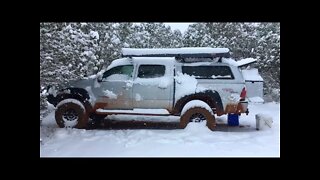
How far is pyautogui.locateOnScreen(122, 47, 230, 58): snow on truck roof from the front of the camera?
5.36 metres

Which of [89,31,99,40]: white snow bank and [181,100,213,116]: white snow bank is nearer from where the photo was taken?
[89,31,99,40]: white snow bank

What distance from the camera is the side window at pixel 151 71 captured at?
548cm

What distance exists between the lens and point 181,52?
5.43m

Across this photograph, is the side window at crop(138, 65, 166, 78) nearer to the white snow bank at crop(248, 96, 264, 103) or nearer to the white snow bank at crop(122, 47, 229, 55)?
the white snow bank at crop(122, 47, 229, 55)

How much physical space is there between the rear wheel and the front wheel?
1.26 metres

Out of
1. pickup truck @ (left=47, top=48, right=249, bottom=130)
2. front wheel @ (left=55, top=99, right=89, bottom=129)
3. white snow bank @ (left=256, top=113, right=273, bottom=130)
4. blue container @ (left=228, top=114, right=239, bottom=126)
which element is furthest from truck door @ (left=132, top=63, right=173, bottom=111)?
white snow bank @ (left=256, top=113, right=273, bottom=130)

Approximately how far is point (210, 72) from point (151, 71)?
30.1 inches

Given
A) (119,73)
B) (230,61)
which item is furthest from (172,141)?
(230,61)

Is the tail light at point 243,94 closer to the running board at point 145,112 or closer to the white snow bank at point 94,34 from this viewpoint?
the running board at point 145,112
